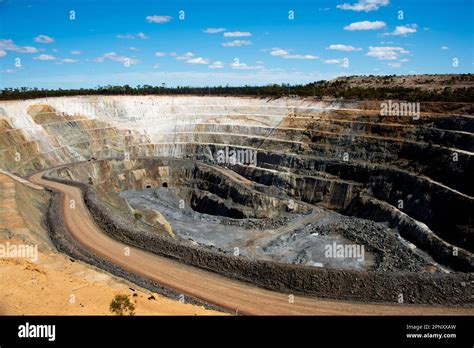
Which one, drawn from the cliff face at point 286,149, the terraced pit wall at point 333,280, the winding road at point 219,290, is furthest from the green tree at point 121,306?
the cliff face at point 286,149

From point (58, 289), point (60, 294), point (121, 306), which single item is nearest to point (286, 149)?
point (58, 289)

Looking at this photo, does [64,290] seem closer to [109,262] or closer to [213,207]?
[109,262]

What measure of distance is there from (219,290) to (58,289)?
11.7 m

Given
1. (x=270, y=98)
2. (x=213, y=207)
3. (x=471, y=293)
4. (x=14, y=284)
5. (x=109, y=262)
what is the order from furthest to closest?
(x=270, y=98) → (x=213, y=207) → (x=109, y=262) → (x=471, y=293) → (x=14, y=284)

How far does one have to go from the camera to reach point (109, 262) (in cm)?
3262

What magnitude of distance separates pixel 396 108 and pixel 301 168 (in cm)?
1830

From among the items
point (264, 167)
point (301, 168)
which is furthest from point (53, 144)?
point (301, 168)

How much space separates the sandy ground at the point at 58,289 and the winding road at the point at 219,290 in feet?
15.3

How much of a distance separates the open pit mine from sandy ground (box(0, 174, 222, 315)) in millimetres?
876

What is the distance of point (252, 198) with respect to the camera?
56.5m

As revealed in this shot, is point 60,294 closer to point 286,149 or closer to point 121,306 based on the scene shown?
point 121,306

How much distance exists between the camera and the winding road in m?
27.4

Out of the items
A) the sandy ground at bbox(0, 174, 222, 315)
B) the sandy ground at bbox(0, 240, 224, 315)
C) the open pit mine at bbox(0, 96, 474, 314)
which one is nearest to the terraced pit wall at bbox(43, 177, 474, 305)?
the open pit mine at bbox(0, 96, 474, 314)
